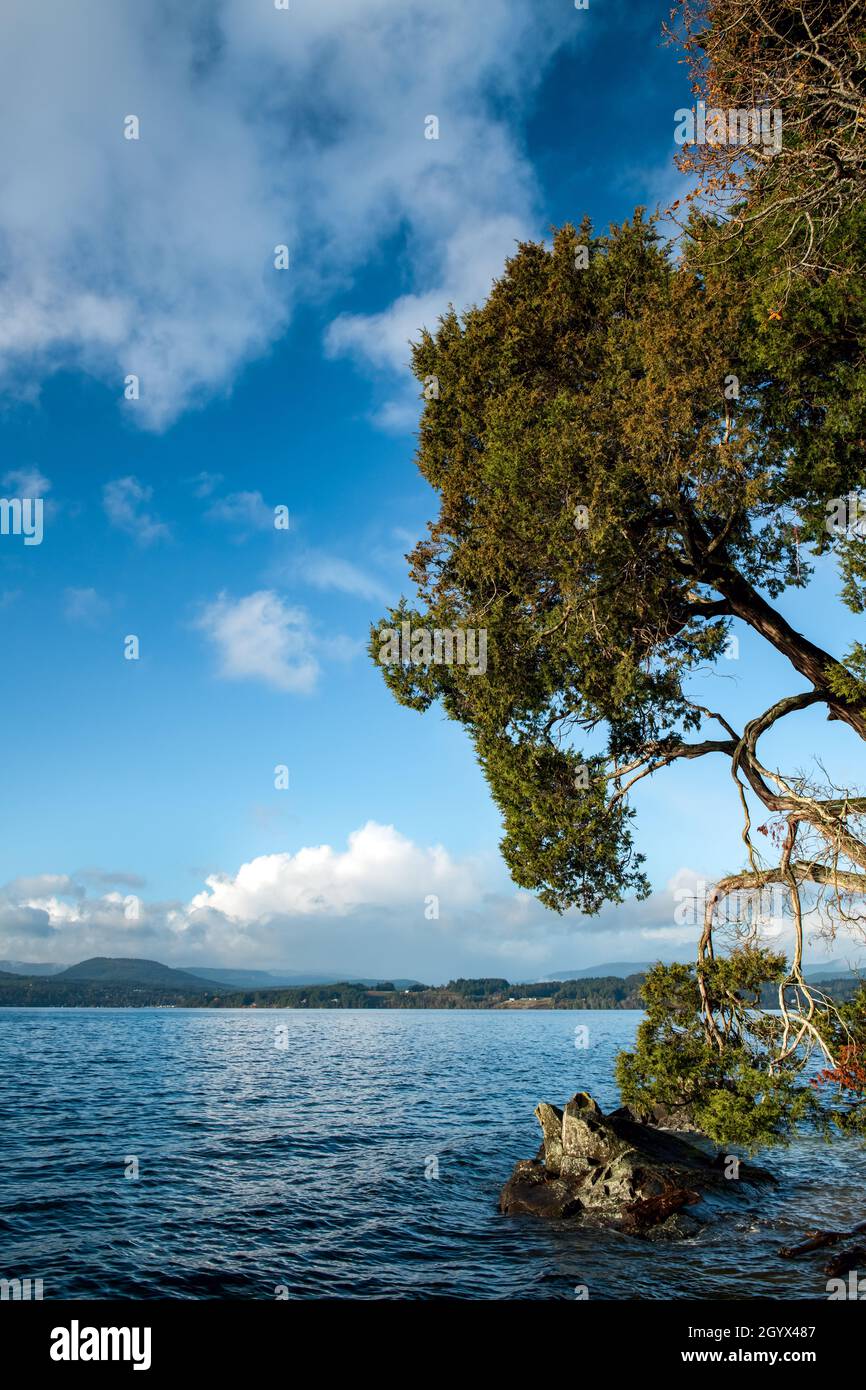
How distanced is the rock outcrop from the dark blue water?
2.72 feet

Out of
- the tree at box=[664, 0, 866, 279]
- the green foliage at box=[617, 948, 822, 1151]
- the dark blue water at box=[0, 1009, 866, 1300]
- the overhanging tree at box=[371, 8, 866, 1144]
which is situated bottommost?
the dark blue water at box=[0, 1009, 866, 1300]

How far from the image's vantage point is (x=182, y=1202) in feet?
71.7

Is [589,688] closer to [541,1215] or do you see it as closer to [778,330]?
[778,330]

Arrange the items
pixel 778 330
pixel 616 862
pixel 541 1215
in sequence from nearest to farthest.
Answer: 1. pixel 778 330
2. pixel 616 862
3. pixel 541 1215

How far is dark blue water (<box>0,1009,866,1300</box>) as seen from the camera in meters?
15.7

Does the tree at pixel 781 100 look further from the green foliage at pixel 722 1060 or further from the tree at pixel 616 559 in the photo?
the green foliage at pixel 722 1060

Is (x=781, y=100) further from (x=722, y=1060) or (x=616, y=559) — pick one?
(x=722, y=1060)

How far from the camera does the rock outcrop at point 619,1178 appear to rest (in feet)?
64.3

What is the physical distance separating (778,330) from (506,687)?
9021 millimetres

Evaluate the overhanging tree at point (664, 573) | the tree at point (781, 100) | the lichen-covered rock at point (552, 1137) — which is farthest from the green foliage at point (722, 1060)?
the tree at point (781, 100)

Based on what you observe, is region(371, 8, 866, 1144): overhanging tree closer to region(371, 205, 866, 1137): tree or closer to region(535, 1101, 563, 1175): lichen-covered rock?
region(371, 205, 866, 1137): tree

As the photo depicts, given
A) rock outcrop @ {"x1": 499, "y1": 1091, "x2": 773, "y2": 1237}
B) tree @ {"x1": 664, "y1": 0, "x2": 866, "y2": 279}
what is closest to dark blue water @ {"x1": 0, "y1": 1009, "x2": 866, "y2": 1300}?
rock outcrop @ {"x1": 499, "y1": 1091, "x2": 773, "y2": 1237}
